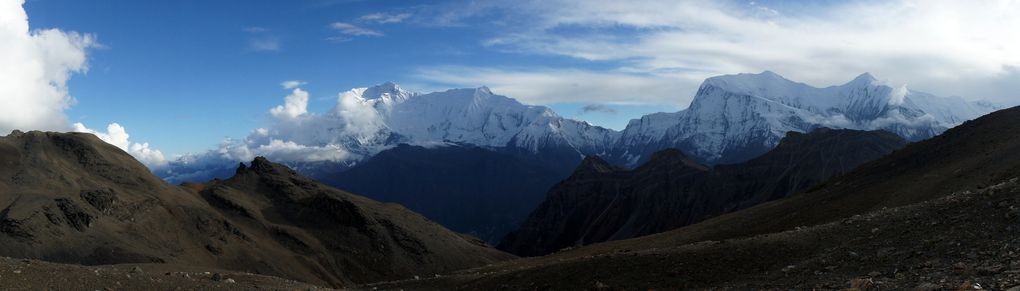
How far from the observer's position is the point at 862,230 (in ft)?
94.1

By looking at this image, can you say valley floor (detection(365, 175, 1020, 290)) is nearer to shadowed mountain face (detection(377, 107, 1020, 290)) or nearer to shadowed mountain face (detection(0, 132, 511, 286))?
shadowed mountain face (detection(377, 107, 1020, 290))

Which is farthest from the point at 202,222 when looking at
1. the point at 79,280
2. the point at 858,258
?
the point at 858,258

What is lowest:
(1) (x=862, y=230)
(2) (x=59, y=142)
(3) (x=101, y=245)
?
(3) (x=101, y=245)

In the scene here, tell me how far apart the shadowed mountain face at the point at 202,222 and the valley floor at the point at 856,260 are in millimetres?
79561

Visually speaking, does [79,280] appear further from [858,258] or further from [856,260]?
[858,258]

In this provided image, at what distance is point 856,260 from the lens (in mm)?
24359

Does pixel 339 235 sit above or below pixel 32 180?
below

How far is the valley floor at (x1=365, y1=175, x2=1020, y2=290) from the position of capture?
761 inches

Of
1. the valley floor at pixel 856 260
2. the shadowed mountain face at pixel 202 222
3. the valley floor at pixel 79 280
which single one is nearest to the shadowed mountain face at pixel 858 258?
the valley floor at pixel 856 260

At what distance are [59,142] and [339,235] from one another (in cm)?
4842

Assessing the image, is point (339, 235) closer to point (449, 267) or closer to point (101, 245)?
point (449, 267)

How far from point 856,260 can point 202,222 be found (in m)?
109

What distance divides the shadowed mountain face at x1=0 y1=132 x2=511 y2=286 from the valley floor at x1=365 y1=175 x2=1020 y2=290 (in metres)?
79.6

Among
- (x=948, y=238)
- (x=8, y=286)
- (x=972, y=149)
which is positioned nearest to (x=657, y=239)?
(x=972, y=149)
